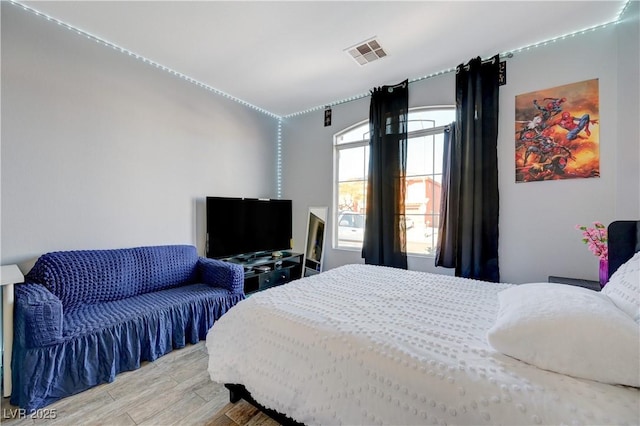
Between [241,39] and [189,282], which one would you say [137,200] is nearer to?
[189,282]

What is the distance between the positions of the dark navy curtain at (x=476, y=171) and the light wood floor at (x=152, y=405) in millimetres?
2411

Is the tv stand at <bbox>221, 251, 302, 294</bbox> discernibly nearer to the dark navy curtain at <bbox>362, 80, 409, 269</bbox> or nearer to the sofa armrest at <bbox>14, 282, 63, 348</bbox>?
the dark navy curtain at <bbox>362, 80, 409, 269</bbox>

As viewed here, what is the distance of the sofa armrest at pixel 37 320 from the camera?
5.16 ft

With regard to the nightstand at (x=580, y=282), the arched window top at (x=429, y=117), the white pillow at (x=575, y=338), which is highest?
the arched window top at (x=429, y=117)

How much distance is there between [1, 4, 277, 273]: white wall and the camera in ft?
6.78

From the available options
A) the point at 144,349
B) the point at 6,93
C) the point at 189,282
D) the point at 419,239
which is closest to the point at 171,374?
the point at 144,349

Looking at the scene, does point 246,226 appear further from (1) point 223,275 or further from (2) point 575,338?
(2) point 575,338

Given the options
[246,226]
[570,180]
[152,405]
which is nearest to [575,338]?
[152,405]

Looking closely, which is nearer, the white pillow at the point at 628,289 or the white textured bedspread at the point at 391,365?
the white textured bedspread at the point at 391,365

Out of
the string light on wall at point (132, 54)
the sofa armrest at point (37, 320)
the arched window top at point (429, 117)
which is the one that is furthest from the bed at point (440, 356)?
the string light on wall at point (132, 54)

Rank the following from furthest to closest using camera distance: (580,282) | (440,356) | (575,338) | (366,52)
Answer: (366,52), (580,282), (440,356), (575,338)

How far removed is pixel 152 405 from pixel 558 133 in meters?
3.89

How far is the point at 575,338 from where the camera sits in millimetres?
834

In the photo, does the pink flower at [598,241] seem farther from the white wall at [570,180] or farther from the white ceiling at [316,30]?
the white ceiling at [316,30]
